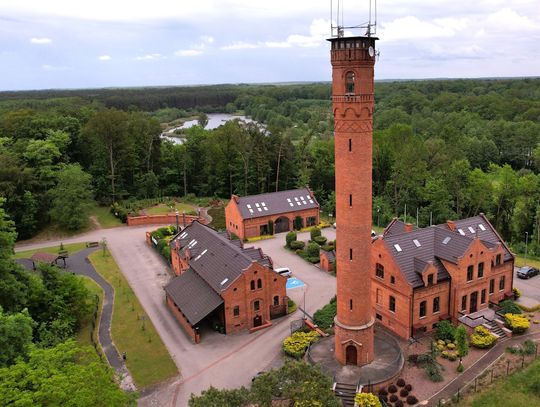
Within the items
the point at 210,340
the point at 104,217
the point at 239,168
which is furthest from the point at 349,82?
the point at 104,217

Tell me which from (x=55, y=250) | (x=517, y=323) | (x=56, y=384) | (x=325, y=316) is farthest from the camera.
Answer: (x=55, y=250)

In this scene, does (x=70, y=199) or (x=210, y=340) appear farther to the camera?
(x=70, y=199)

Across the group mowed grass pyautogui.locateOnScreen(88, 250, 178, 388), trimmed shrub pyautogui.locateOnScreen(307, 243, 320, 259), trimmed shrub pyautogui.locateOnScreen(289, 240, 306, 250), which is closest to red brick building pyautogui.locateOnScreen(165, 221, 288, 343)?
mowed grass pyautogui.locateOnScreen(88, 250, 178, 388)

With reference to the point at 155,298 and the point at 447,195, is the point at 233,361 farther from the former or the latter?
the point at 447,195

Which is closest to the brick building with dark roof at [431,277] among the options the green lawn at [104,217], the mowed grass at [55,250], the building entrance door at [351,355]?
the building entrance door at [351,355]

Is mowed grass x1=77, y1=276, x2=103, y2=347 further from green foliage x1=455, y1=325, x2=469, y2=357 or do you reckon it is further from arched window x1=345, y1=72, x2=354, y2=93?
arched window x1=345, y1=72, x2=354, y2=93

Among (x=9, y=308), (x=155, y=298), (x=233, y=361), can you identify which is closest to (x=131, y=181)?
(x=155, y=298)

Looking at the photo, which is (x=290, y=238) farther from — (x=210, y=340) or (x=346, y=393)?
(x=346, y=393)
